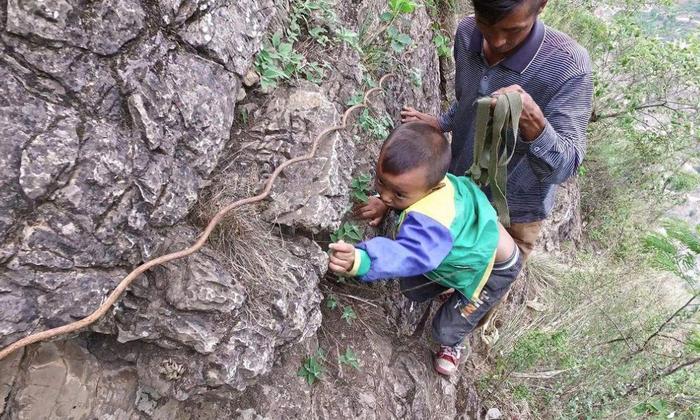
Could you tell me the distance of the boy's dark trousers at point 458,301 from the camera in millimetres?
2404

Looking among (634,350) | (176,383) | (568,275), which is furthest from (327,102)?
(568,275)

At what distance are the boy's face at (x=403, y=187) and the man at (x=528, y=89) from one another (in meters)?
0.39

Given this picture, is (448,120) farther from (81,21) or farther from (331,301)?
(81,21)

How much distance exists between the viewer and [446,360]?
2.95 meters

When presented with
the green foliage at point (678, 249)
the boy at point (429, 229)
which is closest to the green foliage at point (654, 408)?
the green foliage at point (678, 249)

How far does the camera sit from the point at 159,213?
1.66 m

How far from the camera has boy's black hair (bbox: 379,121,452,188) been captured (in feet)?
6.31

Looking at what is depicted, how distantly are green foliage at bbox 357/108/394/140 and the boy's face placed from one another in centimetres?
69

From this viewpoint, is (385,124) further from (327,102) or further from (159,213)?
(159,213)

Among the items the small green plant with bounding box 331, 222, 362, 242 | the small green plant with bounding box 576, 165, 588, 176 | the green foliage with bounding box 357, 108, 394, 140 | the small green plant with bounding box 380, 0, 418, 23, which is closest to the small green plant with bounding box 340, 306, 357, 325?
the small green plant with bounding box 331, 222, 362, 242

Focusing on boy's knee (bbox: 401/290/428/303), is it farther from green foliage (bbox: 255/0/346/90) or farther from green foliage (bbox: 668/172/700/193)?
green foliage (bbox: 668/172/700/193)

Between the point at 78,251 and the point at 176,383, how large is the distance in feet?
2.04

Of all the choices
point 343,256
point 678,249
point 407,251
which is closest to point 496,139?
point 407,251

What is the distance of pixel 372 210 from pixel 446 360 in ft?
3.89
